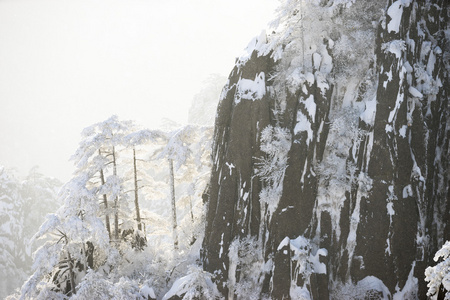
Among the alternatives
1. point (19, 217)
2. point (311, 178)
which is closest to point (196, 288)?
point (311, 178)

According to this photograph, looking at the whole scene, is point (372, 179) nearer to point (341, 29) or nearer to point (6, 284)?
point (341, 29)

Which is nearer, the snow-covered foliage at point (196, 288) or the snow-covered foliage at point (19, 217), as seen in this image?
the snow-covered foliage at point (196, 288)

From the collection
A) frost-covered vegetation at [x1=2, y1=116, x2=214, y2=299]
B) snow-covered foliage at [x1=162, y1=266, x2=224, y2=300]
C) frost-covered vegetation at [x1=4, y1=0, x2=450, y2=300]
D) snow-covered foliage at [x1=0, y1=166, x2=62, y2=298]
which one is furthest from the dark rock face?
snow-covered foliage at [x1=0, y1=166, x2=62, y2=298]

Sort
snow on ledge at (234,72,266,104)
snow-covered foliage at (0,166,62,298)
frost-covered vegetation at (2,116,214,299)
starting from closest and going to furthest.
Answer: frost-covered vegetation at (2,116,214,299)
snow on ledge at (234,72,266,104)
snow-covered foliage at (0,166,62,298)

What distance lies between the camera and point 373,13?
52.6ft

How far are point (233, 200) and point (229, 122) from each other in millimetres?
4600

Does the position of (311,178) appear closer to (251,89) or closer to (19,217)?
(251,89)

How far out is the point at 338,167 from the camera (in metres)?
15.1

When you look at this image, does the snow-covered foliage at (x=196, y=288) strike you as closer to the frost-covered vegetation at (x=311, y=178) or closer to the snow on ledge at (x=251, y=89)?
the frost-covered vegetation at (x=311, y=178)

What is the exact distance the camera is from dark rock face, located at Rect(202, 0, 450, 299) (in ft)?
45.3

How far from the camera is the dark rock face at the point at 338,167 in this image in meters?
13.8

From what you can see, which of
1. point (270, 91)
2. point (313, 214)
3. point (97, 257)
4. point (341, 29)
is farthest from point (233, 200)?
point (341, 29)

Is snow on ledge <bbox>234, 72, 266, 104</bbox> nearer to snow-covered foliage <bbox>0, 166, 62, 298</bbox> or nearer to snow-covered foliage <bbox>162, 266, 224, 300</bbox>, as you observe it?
snow-covered foliage <bbox>162, 266, 224, 300</bbox>

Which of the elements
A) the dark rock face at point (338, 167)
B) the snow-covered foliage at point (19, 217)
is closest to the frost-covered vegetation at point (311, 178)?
the dark rock face at point (338, 167)
